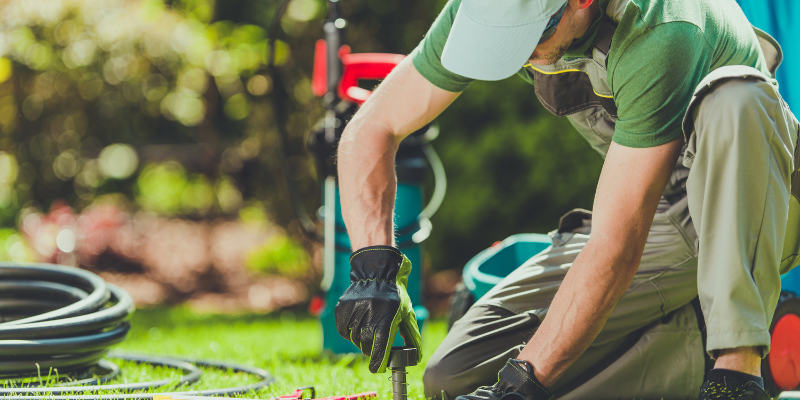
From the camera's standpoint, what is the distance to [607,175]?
63.6 inches

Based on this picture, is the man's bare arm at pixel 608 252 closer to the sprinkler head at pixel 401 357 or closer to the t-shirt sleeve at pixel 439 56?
the sprinkler head at pixel 401 357

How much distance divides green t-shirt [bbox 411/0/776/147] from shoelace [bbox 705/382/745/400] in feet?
1.75

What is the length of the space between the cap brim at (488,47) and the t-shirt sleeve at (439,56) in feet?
0.83

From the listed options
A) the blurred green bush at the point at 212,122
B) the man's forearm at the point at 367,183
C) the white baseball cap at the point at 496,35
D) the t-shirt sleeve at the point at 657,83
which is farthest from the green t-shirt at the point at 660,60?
the blurred green bush at the point at 212,122

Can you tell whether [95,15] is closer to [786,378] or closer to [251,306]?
[251,306]

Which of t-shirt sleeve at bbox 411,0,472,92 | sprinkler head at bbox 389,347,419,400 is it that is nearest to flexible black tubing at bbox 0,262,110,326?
sprinkler head at bbox 389,347,419,400

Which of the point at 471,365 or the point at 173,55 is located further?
the point at 173,55

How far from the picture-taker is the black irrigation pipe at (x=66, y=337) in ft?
6.77

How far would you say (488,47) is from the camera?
66.2 inches

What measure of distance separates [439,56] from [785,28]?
4.94 ft

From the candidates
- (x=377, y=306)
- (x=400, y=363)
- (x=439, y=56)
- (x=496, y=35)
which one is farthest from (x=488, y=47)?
(x=400, y=363)

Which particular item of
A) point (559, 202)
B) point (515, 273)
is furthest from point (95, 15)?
point (515, 273)

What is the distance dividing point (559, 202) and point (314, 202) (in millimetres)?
1915

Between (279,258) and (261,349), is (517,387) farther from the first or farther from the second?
(279,258)
